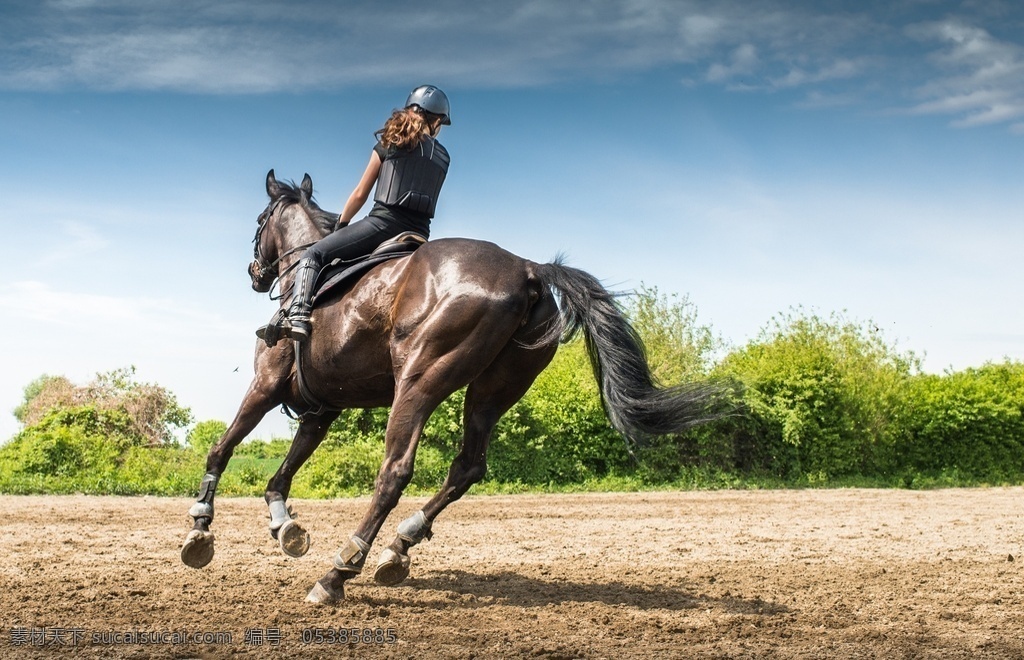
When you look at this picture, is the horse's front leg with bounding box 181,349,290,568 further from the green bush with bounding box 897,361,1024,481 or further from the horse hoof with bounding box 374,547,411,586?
the green bush with bounding box 897,361,1024,481

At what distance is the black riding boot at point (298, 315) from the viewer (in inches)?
276

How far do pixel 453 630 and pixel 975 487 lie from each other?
21540 millimetres

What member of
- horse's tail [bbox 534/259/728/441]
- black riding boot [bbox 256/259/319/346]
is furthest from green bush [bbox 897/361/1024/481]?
black riding boot [bbox 256/259/319/346]

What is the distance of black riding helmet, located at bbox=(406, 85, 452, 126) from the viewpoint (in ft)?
23.7

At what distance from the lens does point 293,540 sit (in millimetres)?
6922

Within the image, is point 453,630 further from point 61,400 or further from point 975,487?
point 61,400

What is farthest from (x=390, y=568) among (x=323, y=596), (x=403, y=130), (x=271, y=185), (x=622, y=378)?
(x=271, y=185)

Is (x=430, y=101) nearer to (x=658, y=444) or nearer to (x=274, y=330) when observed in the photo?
(x=274, y=330)

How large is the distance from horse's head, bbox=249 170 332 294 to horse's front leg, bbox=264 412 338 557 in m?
1.41

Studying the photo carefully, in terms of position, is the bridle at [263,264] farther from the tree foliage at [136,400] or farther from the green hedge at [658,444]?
the tree foliage at [136,400]

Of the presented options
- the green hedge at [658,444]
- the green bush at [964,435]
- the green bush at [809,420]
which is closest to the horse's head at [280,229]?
the green hedge at [658,444]

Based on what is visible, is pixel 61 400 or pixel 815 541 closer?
pixel 815 541

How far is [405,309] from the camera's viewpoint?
6637mm

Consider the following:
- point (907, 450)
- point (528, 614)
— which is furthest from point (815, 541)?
point (907, 450)
